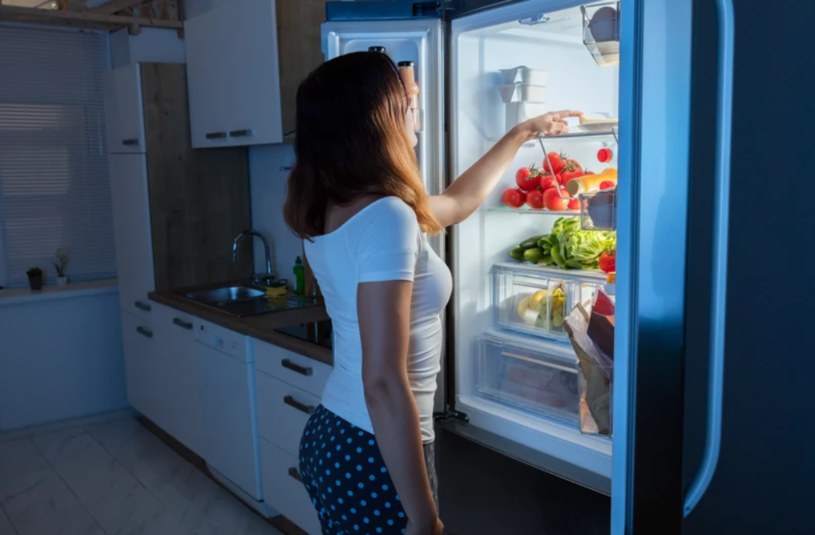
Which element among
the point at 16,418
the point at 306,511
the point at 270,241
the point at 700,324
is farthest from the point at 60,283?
the point at 700,324

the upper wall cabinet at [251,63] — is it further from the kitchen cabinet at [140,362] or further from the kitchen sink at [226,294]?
the kitchen cabinet at [140,362]

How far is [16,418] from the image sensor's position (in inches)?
157

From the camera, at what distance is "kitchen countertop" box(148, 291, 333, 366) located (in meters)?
2.46

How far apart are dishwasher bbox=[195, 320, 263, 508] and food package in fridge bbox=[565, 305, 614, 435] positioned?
1548 mm

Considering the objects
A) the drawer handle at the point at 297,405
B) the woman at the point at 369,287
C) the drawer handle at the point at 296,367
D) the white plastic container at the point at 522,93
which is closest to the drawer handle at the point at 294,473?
the drawer handle at the point at 297,405

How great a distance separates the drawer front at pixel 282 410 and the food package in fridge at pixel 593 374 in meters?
1.13

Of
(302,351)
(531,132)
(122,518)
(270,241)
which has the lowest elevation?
(122,518)

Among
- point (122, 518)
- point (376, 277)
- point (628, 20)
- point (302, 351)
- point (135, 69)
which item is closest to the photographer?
point (628, 20)

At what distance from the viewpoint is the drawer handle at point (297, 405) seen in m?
2.49

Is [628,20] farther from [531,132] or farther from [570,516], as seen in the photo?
[570,516]

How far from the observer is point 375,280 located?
4.13 feet

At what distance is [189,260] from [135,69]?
897 millimetres

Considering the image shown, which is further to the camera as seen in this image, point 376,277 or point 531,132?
point 531,132

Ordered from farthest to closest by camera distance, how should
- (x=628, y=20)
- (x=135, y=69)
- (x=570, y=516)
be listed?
(x=135, y=69), (x=570, y=516), (x=628, y=20)
